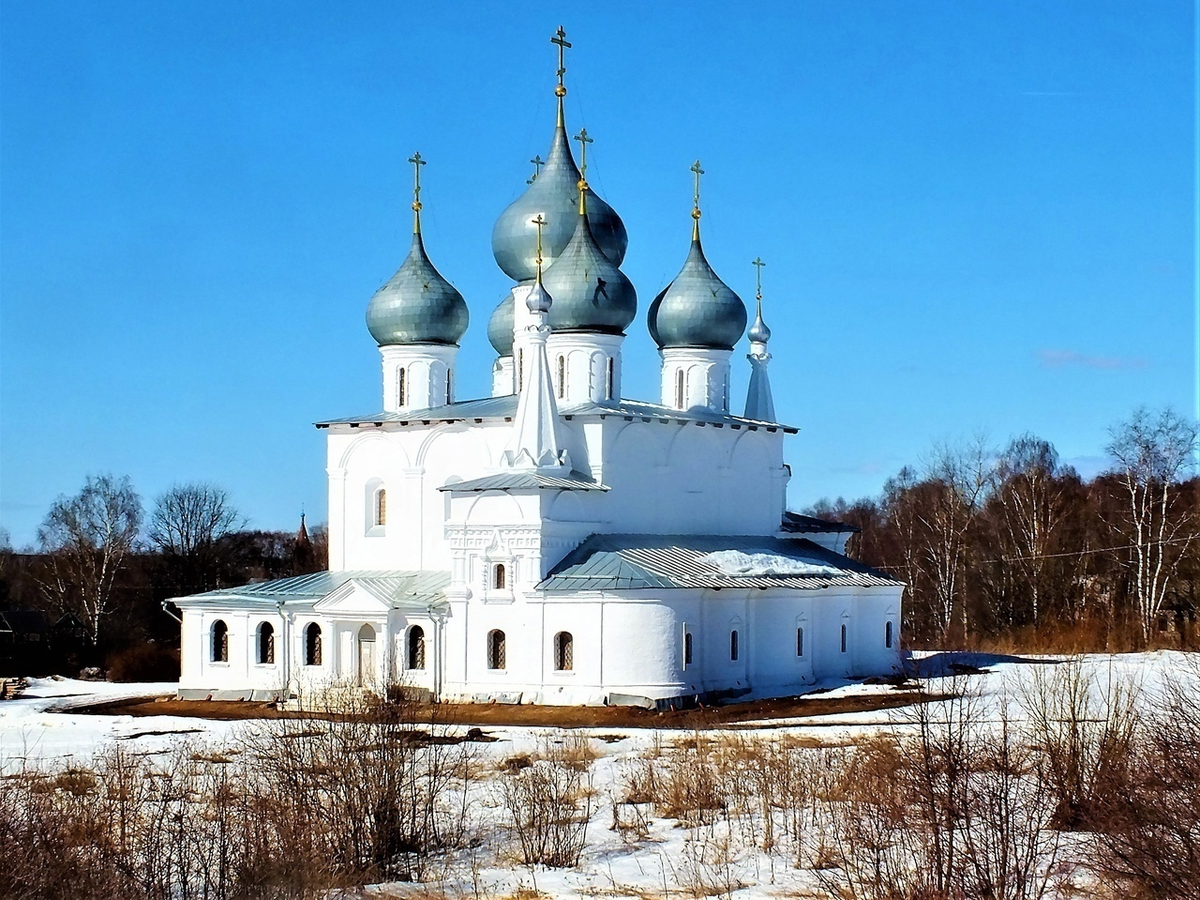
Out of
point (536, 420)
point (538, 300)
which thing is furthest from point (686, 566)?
point (538, 300)

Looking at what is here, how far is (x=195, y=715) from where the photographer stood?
24.9 metres

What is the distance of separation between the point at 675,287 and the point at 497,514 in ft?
23.2

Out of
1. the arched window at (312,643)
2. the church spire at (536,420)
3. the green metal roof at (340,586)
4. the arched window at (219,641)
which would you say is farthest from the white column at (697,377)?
the arched window at (219,641)

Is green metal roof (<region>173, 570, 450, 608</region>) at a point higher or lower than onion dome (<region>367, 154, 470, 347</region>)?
lower

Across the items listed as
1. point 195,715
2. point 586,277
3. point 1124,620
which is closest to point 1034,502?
point 1124,620

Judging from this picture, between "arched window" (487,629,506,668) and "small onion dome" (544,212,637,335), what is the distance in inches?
226

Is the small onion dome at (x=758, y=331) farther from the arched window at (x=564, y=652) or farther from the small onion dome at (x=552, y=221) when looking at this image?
the arched window at (x=564, y=652)

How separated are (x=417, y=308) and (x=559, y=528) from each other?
20.2 ft

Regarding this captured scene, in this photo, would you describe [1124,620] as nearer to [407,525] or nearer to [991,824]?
[407,525]

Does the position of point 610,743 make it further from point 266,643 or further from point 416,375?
point 416,375

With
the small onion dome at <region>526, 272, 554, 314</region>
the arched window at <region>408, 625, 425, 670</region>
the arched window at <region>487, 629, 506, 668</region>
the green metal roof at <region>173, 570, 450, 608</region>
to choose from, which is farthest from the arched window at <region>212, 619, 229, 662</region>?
the small onion dome at <region>526, 272, 554, 314</region>

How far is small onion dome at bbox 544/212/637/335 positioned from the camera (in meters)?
28.1

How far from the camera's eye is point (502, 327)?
32406 millimetres

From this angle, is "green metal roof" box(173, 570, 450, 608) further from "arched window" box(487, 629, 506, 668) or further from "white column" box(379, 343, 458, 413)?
"white column" box(379, 343, 458, 413)
